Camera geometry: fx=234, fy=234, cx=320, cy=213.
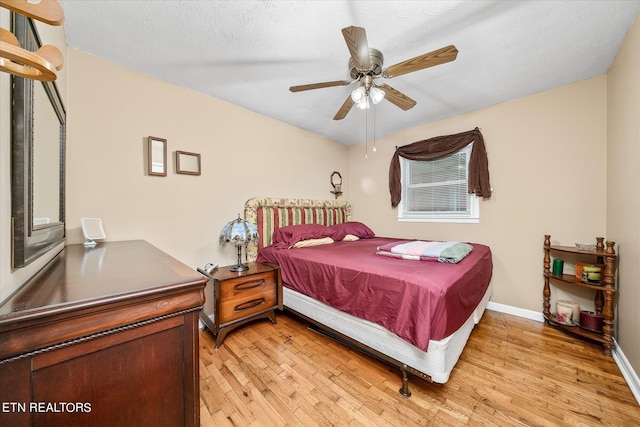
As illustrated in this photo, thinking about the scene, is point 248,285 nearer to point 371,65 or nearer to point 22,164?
point 22,164

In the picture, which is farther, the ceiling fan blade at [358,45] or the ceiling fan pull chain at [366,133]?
the ceiling fan pull chain at [366,133]

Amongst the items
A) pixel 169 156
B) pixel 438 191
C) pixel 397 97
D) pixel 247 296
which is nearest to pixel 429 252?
pixel 397 97

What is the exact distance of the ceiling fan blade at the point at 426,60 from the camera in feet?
4.63

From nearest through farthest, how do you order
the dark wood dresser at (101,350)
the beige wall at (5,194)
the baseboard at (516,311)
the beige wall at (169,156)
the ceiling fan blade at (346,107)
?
the dark wood dresser at (101,350) → the beige wall at (5,194) → the beige wall at (169,156) → the ceiling fan blade at (346,107) → the baseboard at (516,311)

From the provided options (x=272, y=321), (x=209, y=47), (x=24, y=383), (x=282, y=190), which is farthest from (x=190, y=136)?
(x=24, y=383)

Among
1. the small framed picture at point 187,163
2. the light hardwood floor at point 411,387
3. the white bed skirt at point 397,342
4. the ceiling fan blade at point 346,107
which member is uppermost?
the ceiling fan blade at point 346,107

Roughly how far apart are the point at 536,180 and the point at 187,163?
375 cm

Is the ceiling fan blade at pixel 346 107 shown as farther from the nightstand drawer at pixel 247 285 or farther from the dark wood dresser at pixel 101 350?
the dark wood dresser at pixel 101 350

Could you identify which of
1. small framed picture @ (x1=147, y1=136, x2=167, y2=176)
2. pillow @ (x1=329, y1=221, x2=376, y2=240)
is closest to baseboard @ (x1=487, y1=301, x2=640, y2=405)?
pillow @ (x1=329, y1=221, x2=376, y2=240)

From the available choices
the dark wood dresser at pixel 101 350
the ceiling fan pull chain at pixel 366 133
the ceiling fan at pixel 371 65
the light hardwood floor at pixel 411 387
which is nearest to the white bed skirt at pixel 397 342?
the light hardwood floor at pixel 411 387

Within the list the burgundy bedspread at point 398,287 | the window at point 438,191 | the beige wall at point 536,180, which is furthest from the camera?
the window at point 438,191

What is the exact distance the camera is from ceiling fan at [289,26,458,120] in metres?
1.37

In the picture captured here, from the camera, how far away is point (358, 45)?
4.57 feet

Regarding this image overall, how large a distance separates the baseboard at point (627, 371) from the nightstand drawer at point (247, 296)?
2.66 meters
